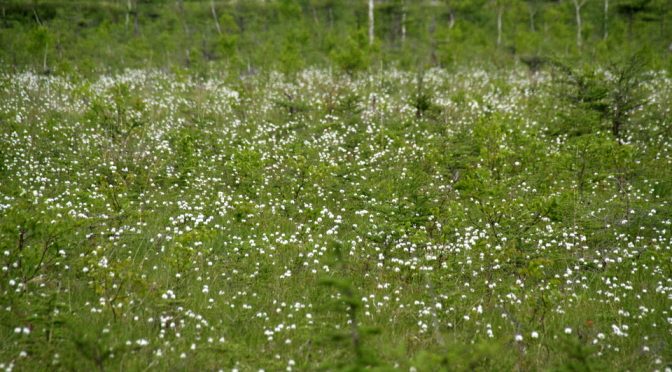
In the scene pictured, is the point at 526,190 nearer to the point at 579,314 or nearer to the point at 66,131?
the point at 579,314

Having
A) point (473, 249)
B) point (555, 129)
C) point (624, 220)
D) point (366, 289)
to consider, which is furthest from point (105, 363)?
point (555, 129)

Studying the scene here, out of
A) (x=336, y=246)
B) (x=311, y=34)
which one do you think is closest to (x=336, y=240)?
(x=336, y=246)

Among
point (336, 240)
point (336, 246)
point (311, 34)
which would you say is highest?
point (311, 34)

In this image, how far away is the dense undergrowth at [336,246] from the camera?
4699mm

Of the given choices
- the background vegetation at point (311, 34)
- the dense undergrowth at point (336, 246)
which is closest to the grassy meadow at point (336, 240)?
the dense undergrowth at point (336, 246)

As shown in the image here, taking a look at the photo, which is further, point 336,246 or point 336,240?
point 336,240

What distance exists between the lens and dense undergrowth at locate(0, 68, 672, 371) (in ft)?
15.4

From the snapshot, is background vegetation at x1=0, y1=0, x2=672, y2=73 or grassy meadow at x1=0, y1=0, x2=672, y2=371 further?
background vegetation at x1=0, y1=0, x2=672, y2=73

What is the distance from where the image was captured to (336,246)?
4.22 metres

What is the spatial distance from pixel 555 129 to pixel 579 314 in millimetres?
8864

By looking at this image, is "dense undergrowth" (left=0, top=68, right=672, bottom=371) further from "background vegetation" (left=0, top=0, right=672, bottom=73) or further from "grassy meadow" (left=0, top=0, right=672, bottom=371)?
"background vegetation" (left=0, top=0, right=672, bottom=73)

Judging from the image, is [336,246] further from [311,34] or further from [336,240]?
[311,34]

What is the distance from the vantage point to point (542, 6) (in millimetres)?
50125

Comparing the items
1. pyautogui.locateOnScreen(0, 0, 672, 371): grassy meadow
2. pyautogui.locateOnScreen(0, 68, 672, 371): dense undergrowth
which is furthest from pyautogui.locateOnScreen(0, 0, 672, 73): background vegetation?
pyautogui.locateOnScreen(0, 68, 672, 371): dense undergrowth
